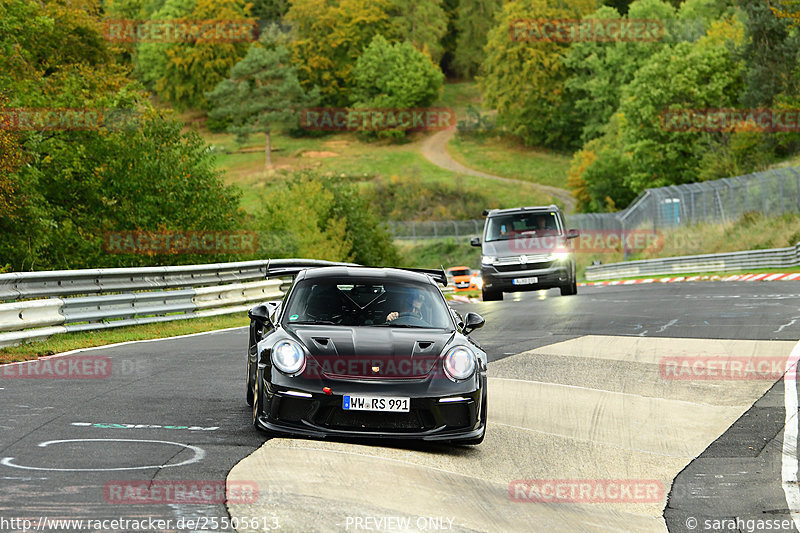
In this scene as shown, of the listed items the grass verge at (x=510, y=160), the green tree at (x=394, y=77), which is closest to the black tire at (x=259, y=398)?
the grass verge at (x=510, y=160)

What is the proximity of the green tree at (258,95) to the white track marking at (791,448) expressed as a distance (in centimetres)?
11552

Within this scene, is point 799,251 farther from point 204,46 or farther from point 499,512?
point 204,46

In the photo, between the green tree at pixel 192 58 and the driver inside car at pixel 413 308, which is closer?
the driver inside car at pixel 413 308

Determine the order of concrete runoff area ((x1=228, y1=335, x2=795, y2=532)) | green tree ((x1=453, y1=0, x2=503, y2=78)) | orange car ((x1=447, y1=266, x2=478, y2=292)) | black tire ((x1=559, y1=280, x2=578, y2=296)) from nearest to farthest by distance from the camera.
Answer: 1. concrete runoff area ((x1=228, y1=335, x2=795, y2=532))
2. black tire ((x1=559, y1=280, x2=578, y2=296))
3. orange car ((x1=447, y1=266, x2=478, y2=292))
4. green tree ((x1=453, y1=0, x2=503, y2=78))

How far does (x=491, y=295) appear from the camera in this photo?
1045 inches

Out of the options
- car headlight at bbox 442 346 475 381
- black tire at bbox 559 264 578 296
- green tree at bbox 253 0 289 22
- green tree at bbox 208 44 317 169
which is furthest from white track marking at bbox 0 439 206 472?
green tree at bbox 253 0 289 22

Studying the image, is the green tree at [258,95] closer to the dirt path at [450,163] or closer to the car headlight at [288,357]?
the dirt path at [450,163]

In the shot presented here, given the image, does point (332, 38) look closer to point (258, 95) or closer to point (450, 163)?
point (258, 95)

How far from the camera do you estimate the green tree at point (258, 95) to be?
12700 centimetres

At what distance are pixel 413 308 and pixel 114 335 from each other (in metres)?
9.40

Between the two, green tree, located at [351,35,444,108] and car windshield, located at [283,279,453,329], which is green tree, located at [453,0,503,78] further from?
car windshield, located at [283,279,453,329]

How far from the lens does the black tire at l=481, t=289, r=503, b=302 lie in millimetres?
26406

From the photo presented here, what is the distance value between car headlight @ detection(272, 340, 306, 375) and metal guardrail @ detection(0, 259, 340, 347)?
3.03 metres

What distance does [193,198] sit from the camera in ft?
111
